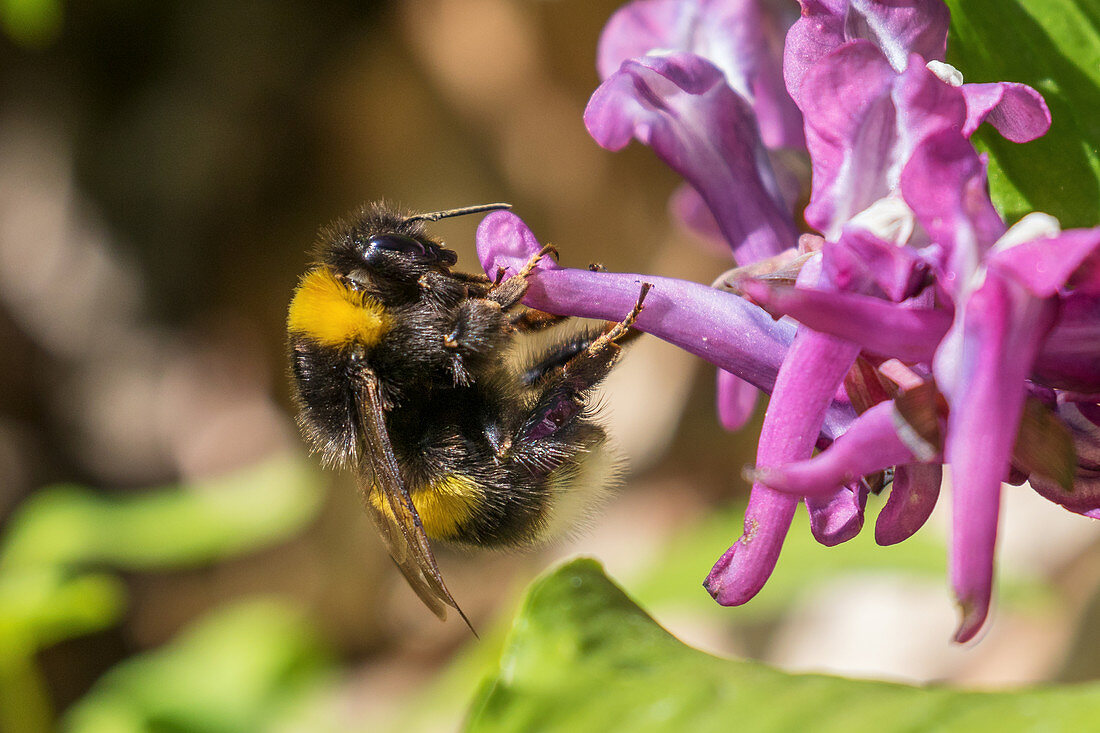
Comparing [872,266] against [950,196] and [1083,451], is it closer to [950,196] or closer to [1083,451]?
[950,196]

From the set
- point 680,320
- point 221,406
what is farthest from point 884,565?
point 221,406

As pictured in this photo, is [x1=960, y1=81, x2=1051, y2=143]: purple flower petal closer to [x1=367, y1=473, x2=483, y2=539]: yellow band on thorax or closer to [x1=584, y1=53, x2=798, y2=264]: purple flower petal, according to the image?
[x1=584, y1=53, x2=798, y2=264]: purple flower petal

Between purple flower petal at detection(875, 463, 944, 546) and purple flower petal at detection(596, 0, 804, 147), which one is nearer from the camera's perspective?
purple flower petal at detection(875, 463, 944, 546)

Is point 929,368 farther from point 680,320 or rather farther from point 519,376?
point 519,376

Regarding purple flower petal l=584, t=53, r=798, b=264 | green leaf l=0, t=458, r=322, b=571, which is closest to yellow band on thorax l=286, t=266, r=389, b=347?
purple flower petal l=584, t=53, r=798, b=264

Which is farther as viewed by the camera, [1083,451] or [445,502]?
[445,502]

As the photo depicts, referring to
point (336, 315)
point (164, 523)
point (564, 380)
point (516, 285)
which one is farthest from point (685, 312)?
point (164, 523)
